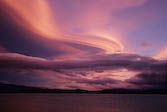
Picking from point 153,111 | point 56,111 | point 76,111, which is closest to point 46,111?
point 56,111

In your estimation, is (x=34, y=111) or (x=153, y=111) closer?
(x=34, y=111)

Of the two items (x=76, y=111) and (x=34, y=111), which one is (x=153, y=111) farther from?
(x=34, y=111)

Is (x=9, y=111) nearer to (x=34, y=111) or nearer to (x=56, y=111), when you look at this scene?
(x=34, y=111)

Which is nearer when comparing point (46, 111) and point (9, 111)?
point (9, 111)

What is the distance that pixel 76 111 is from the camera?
56.1 m

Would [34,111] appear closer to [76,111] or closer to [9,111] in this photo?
[9,111]

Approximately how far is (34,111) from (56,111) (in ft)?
20.0

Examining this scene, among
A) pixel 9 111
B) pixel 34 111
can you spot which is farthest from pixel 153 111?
pixel 9 111

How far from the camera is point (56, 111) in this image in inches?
2154

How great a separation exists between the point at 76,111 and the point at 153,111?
2310 cm

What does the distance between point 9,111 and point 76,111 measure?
18.3m

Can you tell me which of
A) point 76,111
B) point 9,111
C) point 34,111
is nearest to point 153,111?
point 76,111

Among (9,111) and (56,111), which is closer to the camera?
(9,111)

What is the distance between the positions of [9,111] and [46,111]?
32.3 ft
